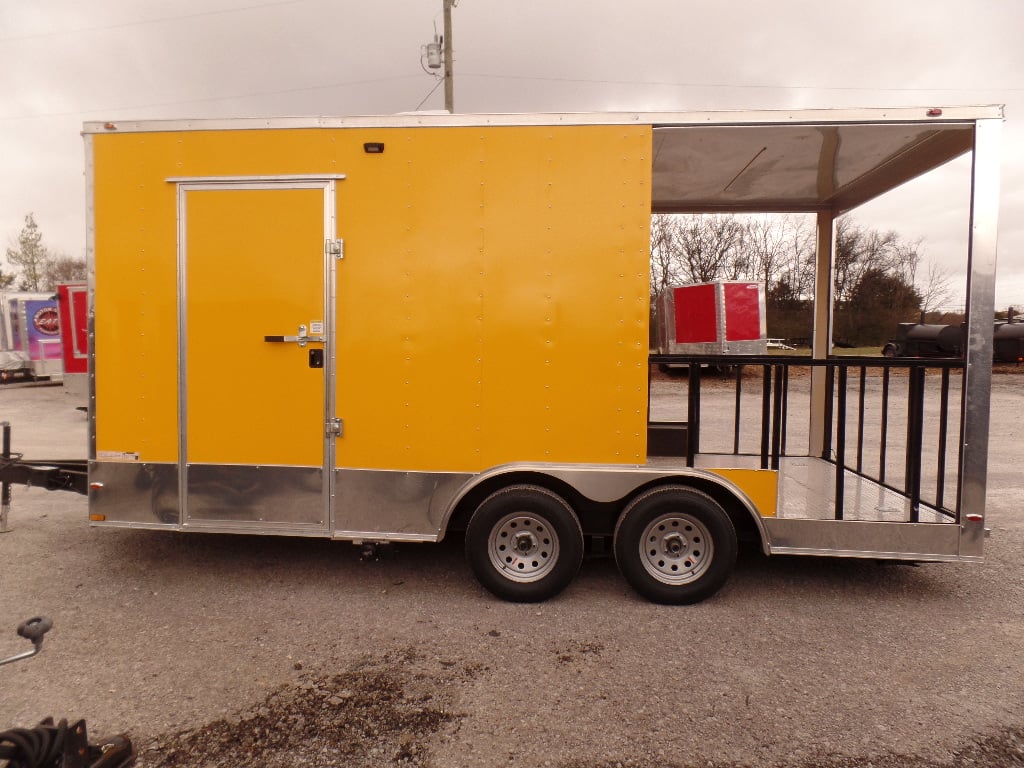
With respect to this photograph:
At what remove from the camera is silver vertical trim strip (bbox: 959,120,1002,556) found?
3602 mm

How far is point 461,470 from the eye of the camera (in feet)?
12.6

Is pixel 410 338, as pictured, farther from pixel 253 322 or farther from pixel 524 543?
pixel 524 543

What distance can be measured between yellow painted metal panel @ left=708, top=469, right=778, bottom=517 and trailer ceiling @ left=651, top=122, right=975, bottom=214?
6.76 feet

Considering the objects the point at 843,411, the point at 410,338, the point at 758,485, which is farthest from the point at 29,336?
the point at 843,411

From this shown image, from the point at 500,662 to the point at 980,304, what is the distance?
334 centimetres

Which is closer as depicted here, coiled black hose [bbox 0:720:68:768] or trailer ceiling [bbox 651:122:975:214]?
coiled black hose [bbox 0:720:68:768]

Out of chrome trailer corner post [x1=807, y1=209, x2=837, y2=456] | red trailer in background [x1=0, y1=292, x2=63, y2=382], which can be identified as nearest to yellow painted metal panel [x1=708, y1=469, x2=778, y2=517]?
chrome trailer corner post [x1=807, y1=209, x2=837, y2=456]

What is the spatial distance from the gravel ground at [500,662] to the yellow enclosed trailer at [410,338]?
0.43 metres

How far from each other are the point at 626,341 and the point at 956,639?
8.07 feet

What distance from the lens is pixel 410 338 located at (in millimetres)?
3867

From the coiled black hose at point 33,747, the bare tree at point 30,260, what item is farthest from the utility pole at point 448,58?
the bare tree at point 30,260

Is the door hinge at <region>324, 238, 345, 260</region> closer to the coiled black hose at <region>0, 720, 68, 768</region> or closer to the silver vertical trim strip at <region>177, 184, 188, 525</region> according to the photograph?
the silver vertical trim strip at <region>177, 184, 188, 525</region>

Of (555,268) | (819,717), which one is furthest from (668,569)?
(555,268)

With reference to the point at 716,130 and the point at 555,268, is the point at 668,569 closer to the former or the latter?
the point at 555,268
